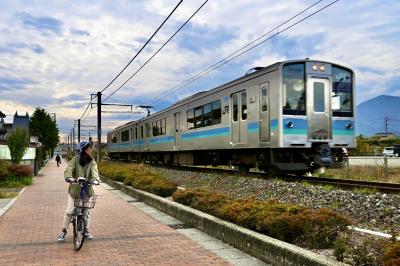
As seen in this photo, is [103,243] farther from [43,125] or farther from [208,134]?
[43,125]

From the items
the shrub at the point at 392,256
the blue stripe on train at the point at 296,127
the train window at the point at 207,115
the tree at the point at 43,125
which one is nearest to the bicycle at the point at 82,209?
the shrub at the point at 392,256

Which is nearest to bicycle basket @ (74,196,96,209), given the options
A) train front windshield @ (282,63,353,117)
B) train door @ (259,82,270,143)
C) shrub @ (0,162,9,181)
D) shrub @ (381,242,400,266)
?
shrub @ (381,242,400,266)

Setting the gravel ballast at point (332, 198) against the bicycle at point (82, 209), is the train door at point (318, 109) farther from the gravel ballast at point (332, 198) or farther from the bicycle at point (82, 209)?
the bicycle at point (82, 209)

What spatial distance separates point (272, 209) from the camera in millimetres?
7484

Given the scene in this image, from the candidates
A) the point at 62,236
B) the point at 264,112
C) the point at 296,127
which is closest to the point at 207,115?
the point at 264,112

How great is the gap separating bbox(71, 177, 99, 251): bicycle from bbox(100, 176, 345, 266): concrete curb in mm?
2100

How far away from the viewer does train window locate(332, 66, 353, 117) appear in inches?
596

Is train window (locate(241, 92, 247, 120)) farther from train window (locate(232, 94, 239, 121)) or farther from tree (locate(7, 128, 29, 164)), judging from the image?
tree (locate(7, 128, 29, 164))

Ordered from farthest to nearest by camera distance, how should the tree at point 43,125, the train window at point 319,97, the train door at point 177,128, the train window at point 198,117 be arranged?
1. the tree at point 43,125
2. the train door at point 177,128
3. the train window at point 198,117
4. the train window at point 319,97

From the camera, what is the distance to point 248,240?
6871 millimetres

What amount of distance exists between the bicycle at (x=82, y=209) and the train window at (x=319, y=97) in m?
8.76

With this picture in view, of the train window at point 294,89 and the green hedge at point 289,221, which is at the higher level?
the train window at point 294,89

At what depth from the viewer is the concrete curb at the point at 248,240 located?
18.0 ft

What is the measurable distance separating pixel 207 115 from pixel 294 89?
6.14 meters
